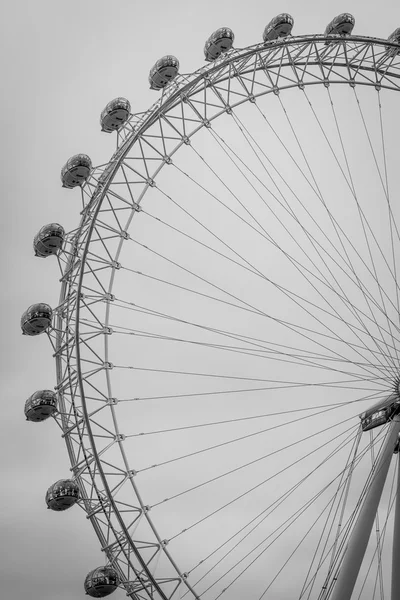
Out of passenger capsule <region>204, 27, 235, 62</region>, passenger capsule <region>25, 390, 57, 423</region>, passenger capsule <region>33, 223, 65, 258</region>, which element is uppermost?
passenger capsule <region>204, 27, 235, 62</region>

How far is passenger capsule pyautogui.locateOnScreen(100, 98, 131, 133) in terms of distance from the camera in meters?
18.8

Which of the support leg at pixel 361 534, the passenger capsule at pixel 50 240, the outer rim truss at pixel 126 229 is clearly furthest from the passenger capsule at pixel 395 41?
the support leg at pixel 361 534

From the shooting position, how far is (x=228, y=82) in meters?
19.8

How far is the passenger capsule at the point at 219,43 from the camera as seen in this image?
1997 cm

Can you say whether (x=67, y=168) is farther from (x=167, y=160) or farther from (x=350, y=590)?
(x=350, y=590)

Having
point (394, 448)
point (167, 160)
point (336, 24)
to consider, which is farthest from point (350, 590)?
point (336, 24)

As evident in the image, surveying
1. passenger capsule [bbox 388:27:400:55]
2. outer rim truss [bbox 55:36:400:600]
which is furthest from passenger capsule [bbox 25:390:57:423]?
passenger capsule [bbox 388:27:400:55]

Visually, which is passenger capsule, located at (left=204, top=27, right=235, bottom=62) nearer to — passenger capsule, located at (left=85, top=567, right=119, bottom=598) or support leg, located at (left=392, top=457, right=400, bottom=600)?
support leg, located at (left=392, top=457, right=400, bottom=600)

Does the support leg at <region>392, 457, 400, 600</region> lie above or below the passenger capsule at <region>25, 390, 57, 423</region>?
below

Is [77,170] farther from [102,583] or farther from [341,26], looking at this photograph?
[102,583]

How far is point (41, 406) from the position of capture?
17562 mm

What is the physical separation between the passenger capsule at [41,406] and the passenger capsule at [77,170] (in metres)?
5.67

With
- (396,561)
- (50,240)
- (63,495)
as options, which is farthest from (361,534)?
(50,240)

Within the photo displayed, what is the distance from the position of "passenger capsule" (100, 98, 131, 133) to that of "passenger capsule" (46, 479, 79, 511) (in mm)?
A: 9450
